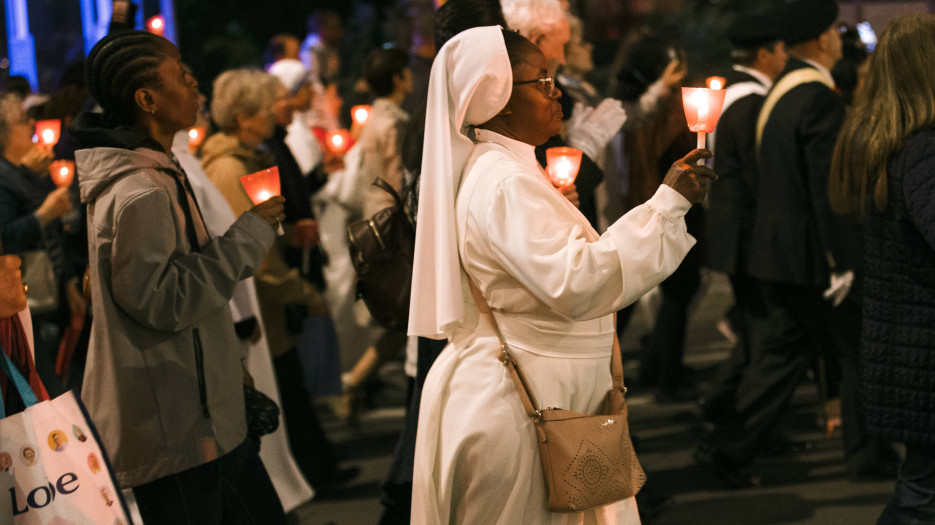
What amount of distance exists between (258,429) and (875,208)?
2466 millimetres

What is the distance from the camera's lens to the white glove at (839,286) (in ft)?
17.3

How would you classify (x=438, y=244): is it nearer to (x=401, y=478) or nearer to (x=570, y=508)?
(x=570, y=508)

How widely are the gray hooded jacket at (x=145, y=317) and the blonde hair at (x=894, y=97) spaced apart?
2434 mm

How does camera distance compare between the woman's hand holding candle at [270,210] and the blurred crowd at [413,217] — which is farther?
the woman's hand holding candle at [270,210]

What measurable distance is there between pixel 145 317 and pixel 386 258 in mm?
1038

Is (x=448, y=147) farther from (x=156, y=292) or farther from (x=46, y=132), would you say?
(x=46, y=132)

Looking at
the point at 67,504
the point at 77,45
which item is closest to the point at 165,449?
the point at 67,504

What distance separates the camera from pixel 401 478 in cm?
386

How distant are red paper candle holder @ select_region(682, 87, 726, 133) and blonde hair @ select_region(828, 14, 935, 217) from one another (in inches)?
51.0

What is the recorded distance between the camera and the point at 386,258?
386 centimetres

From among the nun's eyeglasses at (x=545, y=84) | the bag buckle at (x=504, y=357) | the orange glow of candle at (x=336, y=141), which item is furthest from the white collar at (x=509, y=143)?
the orange glow of candle at (x=336, y=141)

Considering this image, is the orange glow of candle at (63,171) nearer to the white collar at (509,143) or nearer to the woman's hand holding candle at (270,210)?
the woman's hand holding candle at (270,210)

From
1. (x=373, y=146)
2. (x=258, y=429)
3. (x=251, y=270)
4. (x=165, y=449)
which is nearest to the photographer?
(x=165, y=449)

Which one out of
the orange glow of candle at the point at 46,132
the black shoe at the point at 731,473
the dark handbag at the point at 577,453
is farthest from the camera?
the black shoe at the point at 731,473
